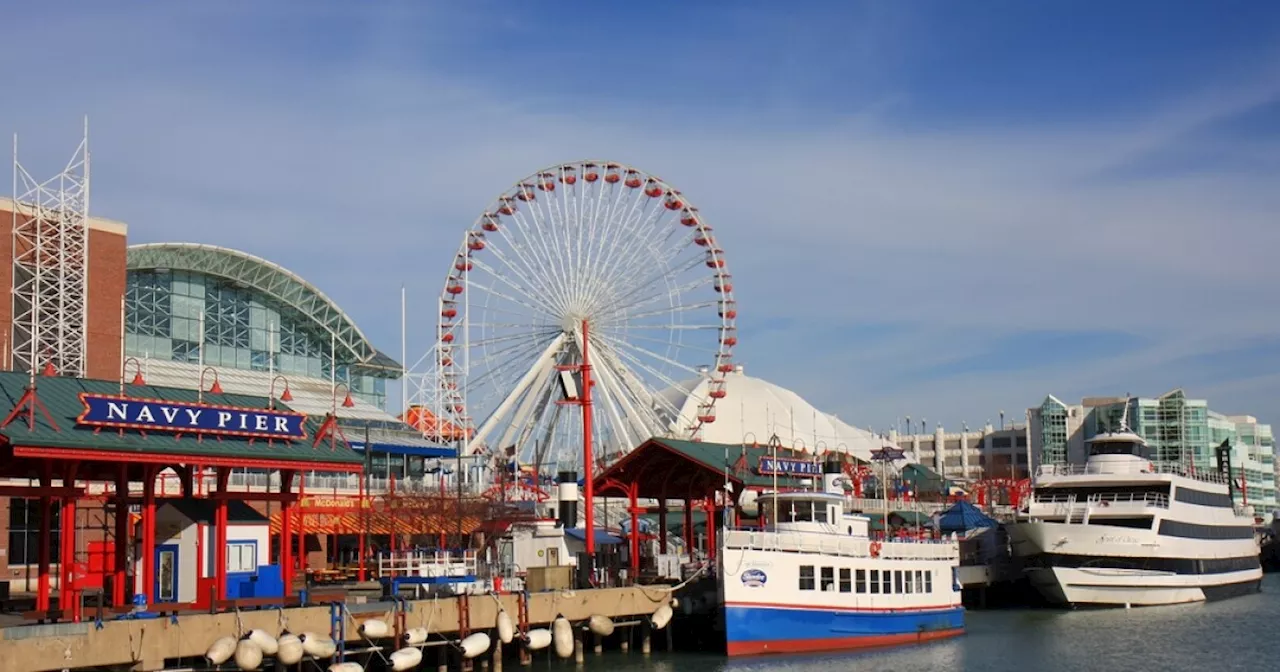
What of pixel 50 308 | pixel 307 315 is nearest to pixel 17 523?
pixel 50 308

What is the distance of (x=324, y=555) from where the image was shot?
3637 inches

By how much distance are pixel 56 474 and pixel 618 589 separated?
826 inches

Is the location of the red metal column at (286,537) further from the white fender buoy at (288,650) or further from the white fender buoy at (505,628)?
the white fender buoy at (288,650)

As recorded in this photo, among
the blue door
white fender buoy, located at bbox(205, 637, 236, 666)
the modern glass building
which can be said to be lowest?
white fender buoy, located at bbox(205, 637, 236, 666)

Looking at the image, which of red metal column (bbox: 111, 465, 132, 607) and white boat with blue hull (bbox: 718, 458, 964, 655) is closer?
red metal column (bbox: 111, 465, 132, 607)

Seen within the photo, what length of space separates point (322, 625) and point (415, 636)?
316cm

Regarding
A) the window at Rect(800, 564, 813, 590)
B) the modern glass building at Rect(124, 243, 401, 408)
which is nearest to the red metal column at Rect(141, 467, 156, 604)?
the window at Rect(800, 564, 813, 590)

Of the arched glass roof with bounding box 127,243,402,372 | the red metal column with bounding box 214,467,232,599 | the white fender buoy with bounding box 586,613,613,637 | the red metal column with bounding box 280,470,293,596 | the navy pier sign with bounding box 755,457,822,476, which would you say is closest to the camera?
the red metal column with bounding box 214,467,232,599

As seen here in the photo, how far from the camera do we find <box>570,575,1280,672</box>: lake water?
55844mm

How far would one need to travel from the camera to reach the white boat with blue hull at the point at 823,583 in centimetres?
5638

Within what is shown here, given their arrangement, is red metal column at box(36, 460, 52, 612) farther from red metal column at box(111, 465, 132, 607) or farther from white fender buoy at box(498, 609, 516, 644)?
white fender buoy at box(498, 609, 516, 644)

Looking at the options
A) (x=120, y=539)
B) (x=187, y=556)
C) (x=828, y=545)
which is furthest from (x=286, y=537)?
(x=828, y=545)

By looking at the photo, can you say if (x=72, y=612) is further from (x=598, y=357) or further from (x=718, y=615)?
(x=598, y=357)

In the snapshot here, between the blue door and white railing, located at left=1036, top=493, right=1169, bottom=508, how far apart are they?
171ft
